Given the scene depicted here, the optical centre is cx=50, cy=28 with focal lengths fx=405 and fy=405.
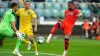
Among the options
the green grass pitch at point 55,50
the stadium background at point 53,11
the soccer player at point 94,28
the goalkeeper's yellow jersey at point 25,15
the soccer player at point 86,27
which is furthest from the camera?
the stadium background at point 53,11

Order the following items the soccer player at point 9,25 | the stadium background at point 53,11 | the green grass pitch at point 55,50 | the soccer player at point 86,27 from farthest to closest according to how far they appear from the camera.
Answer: the stadium background at point 53,11 → the soccer player at point 86,27 → the green grass pitch at point 55,50 → the soccer player at point 9,25

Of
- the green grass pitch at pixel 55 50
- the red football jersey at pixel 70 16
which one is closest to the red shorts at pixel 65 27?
the red football jersey at pixel 70 16

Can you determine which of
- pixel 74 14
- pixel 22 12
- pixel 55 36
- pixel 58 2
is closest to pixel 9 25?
pixel 22 12

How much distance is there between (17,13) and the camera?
17.2m

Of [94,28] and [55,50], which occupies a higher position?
[55,50]

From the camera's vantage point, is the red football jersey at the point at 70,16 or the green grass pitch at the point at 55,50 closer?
the red football jersey at the point at 70,16

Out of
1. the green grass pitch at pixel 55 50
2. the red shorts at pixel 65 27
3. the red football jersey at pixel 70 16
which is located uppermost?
the red football jersey at pixel 70 16

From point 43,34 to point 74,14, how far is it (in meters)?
18.8

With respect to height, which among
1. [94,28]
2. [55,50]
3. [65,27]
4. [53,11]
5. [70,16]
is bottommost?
[94,28]

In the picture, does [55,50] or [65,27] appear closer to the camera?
[65,27]

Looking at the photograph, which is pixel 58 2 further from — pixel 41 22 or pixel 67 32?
pixel 67 32

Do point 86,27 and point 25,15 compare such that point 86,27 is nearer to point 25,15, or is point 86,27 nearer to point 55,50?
point 55,50

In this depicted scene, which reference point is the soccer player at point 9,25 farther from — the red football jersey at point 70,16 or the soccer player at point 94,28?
the soccer player at point 94,28

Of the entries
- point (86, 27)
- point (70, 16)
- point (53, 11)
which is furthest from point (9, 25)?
point (53, 11)
